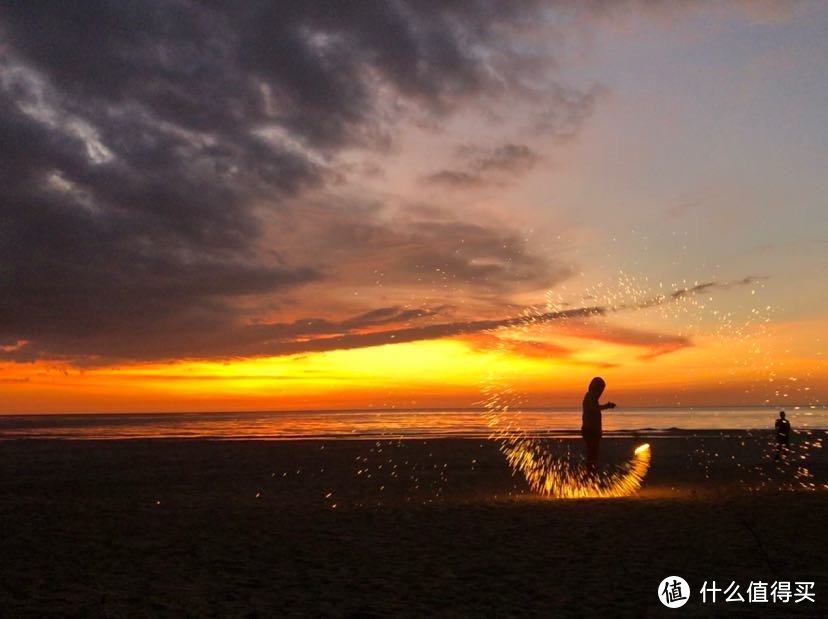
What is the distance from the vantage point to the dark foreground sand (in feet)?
27.2

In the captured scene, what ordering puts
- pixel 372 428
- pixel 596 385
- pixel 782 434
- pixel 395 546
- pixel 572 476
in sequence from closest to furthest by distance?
pixel 395 546
pixel 596 385
pixel 572 476
pixel 782 434
pixel 372 428

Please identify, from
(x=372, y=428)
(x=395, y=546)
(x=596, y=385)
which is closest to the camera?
(x=395, y=546)

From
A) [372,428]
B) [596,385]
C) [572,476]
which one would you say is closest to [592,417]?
[596,385]

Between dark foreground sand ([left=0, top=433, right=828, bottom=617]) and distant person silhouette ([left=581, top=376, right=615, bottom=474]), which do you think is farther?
distant person silhouette ([left=581, top=376, right=615, bottom=474])

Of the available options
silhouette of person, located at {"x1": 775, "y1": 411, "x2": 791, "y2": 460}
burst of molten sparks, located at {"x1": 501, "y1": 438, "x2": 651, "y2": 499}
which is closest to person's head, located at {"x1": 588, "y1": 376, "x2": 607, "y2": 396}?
burst of molten sparks, located at {"x1": 501, "y1": 438, "x2": 651, "y2": 499}

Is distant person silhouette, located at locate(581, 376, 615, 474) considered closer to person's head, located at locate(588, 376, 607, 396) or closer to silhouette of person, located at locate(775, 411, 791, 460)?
person's head, located at locate(588, 376, 607, 396)

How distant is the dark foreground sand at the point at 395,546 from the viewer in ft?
27.2

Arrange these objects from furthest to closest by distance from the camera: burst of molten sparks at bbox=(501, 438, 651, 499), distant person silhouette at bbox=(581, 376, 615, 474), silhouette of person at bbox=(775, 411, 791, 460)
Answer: silhouette of person at bbox=(775, 411, 791, 460)
distant person silhouette at bbox=(581, 376, 615, 474)
burst of molten sparks at bbox=(501, 438, 651, 499)

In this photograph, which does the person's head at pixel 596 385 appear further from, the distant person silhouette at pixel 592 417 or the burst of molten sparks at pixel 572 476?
the burst of molten sparks at pixel 572 476

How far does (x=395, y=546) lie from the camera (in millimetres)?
11672

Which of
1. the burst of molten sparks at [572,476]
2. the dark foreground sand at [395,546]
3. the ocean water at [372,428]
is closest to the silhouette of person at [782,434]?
the burst of molten sparks at [572,476]

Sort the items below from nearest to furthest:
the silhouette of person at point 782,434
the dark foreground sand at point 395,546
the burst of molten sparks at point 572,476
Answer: the dark foreground sand at point 395,546 → the burst of molten sparks at point 572,476 → the silhouette of person at point 782,434

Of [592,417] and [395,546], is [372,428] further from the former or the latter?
[395,546]

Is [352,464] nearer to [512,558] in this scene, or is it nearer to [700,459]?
[700,459]
